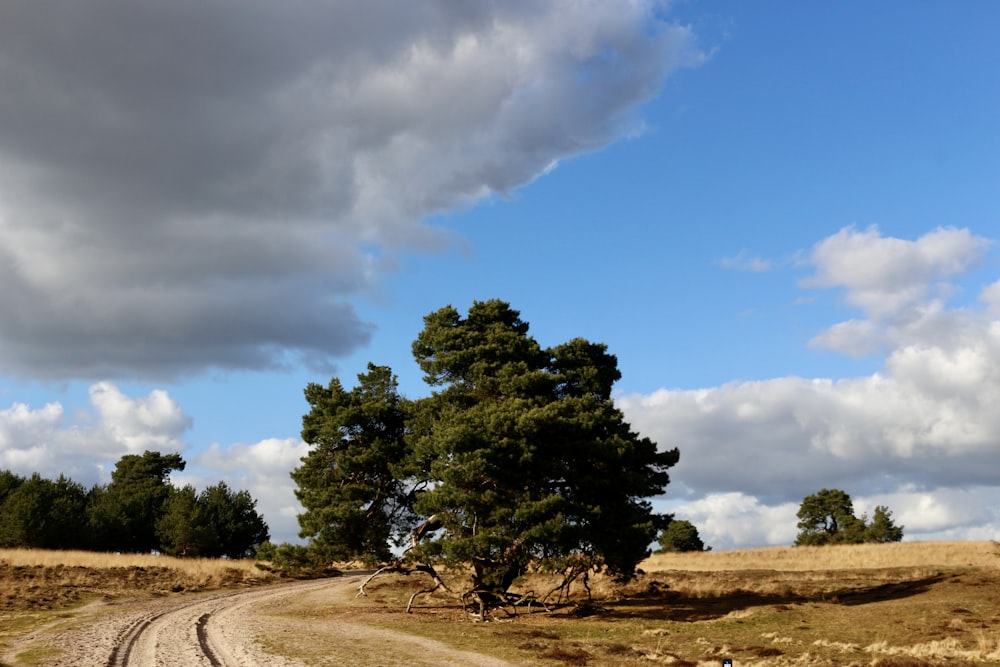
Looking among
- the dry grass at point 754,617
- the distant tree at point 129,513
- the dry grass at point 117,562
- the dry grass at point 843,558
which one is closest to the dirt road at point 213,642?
the dry grass at point 754,617

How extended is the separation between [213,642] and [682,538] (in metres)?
85.5

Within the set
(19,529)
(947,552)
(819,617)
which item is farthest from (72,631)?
(947,552)

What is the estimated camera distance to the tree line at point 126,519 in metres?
74.9

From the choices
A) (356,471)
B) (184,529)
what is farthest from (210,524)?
(356,471)

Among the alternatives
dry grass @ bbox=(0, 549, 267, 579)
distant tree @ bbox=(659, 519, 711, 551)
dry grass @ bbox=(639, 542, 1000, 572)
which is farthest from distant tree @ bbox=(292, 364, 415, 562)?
distant tree @ bbox=(659, 519, 711, 551)

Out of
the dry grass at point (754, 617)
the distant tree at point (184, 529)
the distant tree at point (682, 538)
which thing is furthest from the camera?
the distant tree at point (682, 538)

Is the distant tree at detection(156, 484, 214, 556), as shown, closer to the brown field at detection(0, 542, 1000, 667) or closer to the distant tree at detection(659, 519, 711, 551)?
the brown field at detection(0, 542, 1000, 667)

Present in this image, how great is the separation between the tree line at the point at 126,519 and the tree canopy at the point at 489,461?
49071mm

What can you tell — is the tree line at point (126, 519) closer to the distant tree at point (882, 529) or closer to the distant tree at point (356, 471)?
the distant tree at point (356, 471)

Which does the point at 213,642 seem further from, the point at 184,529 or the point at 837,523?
the point at 837,523

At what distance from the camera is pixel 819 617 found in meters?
37.2

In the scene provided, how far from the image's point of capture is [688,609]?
4156cm

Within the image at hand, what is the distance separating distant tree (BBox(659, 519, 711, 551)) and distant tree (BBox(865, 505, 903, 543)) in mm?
22312

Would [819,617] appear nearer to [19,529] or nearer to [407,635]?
[407,635]
